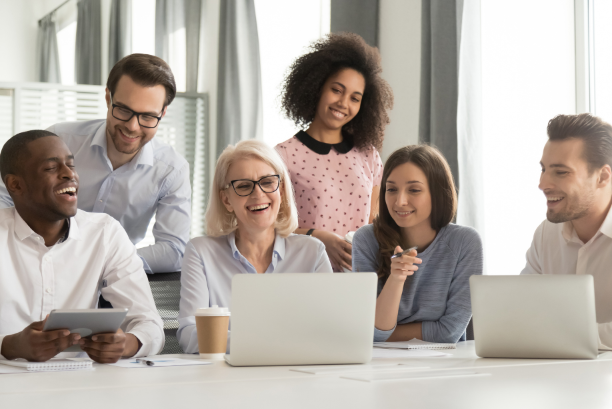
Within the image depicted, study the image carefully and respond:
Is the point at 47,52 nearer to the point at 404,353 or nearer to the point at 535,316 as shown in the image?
the point at 404,353

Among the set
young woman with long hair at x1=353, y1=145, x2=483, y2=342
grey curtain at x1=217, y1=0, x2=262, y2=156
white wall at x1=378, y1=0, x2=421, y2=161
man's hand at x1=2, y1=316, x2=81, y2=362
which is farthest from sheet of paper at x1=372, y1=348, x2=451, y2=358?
grey curtain at x1=217, y1=0, x2=262, y2=156

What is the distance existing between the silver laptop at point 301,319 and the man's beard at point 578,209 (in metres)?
0.83

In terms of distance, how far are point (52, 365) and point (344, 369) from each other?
0.60 m

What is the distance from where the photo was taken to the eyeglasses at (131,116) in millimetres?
2473

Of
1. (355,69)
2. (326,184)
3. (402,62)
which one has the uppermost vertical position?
(402,62)

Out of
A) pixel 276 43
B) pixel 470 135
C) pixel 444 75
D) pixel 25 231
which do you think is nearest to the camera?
pixel 25 231

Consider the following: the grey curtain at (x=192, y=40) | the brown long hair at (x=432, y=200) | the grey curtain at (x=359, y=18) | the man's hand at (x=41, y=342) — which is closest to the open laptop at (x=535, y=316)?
the brown long hair at (x=432, y=200)

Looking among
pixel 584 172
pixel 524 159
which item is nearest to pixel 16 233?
pixel 584 172

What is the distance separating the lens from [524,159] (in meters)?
3.52

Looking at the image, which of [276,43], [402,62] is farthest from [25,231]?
[276,43]

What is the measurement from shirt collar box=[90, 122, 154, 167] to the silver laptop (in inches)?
52.1

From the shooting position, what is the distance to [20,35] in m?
5.37

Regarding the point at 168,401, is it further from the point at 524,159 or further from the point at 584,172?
the point at 524,159

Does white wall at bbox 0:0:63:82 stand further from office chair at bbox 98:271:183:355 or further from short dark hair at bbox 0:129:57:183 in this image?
short dark hair at bbox 0:129:57:183
